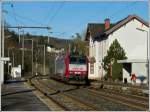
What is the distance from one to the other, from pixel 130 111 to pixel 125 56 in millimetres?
49306

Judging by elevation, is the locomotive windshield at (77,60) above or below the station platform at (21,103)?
above

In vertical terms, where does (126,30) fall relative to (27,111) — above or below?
above

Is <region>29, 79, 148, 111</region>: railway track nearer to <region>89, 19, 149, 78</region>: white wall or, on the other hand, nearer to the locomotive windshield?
the locomotive windshield

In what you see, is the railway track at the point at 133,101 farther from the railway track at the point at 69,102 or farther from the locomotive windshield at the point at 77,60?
the locomotive windshield at the point at 77,60

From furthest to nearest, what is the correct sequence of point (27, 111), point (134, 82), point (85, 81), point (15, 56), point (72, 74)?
point (15, 56), point (134, 82), point (85, 81), point (72, 74), point (27, 111)

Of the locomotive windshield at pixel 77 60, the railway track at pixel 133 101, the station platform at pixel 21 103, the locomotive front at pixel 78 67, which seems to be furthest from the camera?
the locomotive windshield at pixel 77 60

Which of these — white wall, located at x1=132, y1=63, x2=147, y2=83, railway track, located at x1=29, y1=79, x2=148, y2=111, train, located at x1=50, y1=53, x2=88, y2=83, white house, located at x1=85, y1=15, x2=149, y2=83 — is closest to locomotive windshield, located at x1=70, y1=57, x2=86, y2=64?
train, located at x1=50, y1=53, x2=88, y2=83

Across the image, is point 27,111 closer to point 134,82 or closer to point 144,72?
point 134,82

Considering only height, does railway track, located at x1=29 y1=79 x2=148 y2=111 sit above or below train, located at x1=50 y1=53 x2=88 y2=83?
below

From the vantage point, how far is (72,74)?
48781 mm

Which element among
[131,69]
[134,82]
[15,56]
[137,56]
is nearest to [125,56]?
[137,56]

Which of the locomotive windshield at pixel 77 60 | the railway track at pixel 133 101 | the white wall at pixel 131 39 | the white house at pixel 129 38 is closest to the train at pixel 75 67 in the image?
the locomotive windshield at pixel 77 60

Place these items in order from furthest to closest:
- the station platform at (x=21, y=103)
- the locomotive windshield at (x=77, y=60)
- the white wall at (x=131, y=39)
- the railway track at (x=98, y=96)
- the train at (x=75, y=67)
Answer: the white wall at (x=131, y=39) → the locomotive windshield at (x=77, y=60) → the train at (x=75, y=67) → the railway track at (x=98, y=96) → the station platform at (x=21, y=103)

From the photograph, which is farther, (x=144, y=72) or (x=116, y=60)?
(x=116, y=60)
